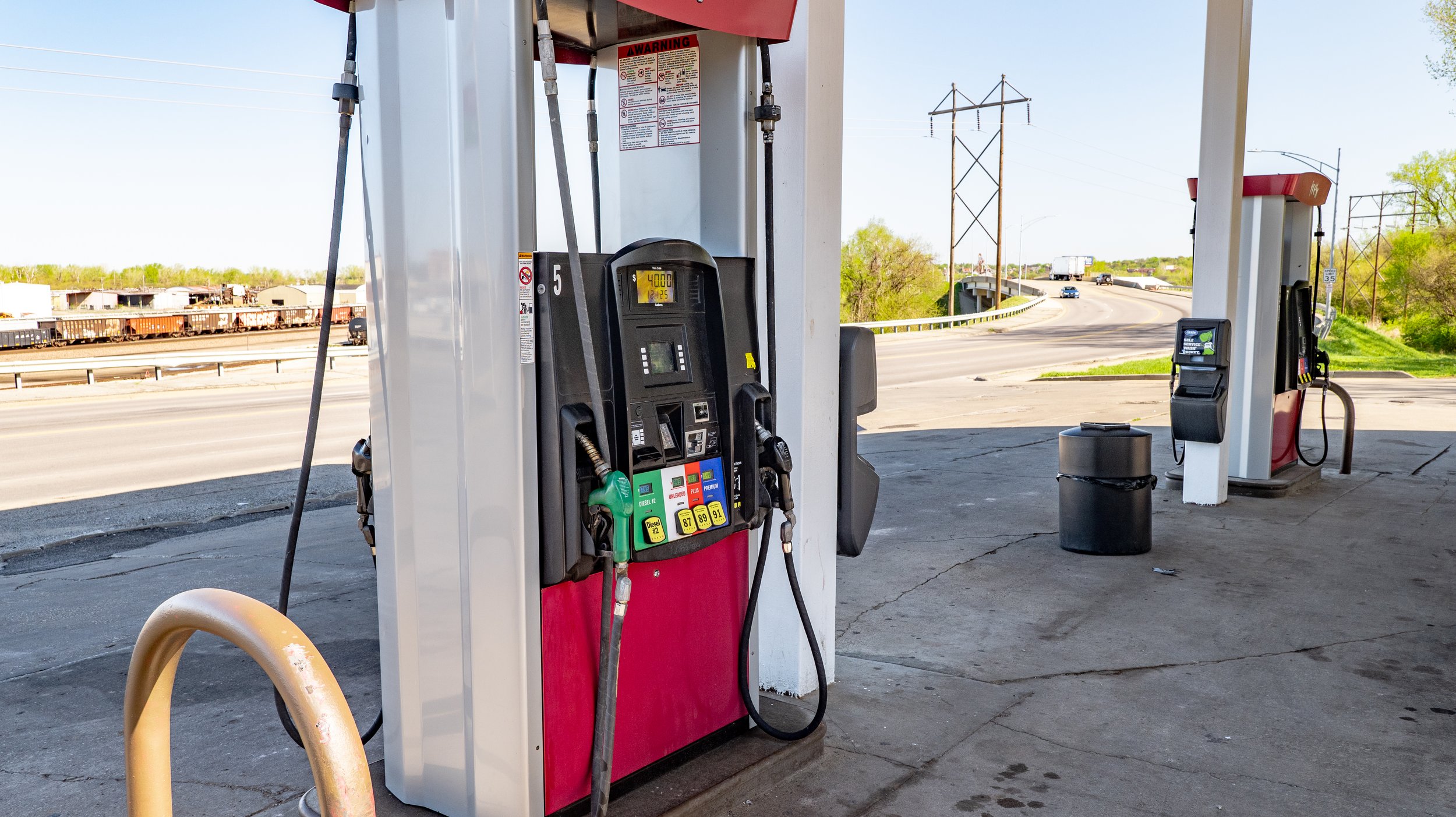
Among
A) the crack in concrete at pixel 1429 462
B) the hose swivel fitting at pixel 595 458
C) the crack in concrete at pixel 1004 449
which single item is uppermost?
the hose swivel fitting at pixel 595 458

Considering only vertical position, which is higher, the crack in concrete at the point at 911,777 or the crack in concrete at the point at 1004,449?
the crack in concrete at the point at 911,777

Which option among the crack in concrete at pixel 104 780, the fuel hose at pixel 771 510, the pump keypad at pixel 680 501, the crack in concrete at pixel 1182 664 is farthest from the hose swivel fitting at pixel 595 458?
the crack in concrete at pixel 1182 664

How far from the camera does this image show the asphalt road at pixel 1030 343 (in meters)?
24.7

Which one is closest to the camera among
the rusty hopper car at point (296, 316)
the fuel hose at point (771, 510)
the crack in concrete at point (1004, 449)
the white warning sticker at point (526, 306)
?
the white warning sticker at point (526, 306)

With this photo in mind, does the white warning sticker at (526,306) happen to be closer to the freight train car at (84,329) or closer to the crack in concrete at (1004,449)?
the crack in concrete at (1004,449)

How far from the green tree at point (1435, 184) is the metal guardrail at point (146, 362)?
145 ft

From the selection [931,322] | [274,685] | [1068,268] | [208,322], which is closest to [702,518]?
[274,685]

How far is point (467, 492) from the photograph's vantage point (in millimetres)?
2734

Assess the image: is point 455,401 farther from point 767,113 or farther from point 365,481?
point 767,113

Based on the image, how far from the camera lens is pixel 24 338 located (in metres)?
35.3

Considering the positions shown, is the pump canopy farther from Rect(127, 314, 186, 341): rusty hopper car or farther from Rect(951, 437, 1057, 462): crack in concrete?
Rect(127, 314, 186, 341): rusty hopper car

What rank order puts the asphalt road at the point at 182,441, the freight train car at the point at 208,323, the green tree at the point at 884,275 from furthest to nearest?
the green tree at the point at 884,275 → the freight train car at the point at 208,323 → the asphalt road at the point at 182,441

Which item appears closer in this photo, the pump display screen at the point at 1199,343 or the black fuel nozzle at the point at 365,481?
the black fuel nozzle at the point at 365,481

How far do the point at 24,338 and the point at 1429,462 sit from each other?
3948cm
